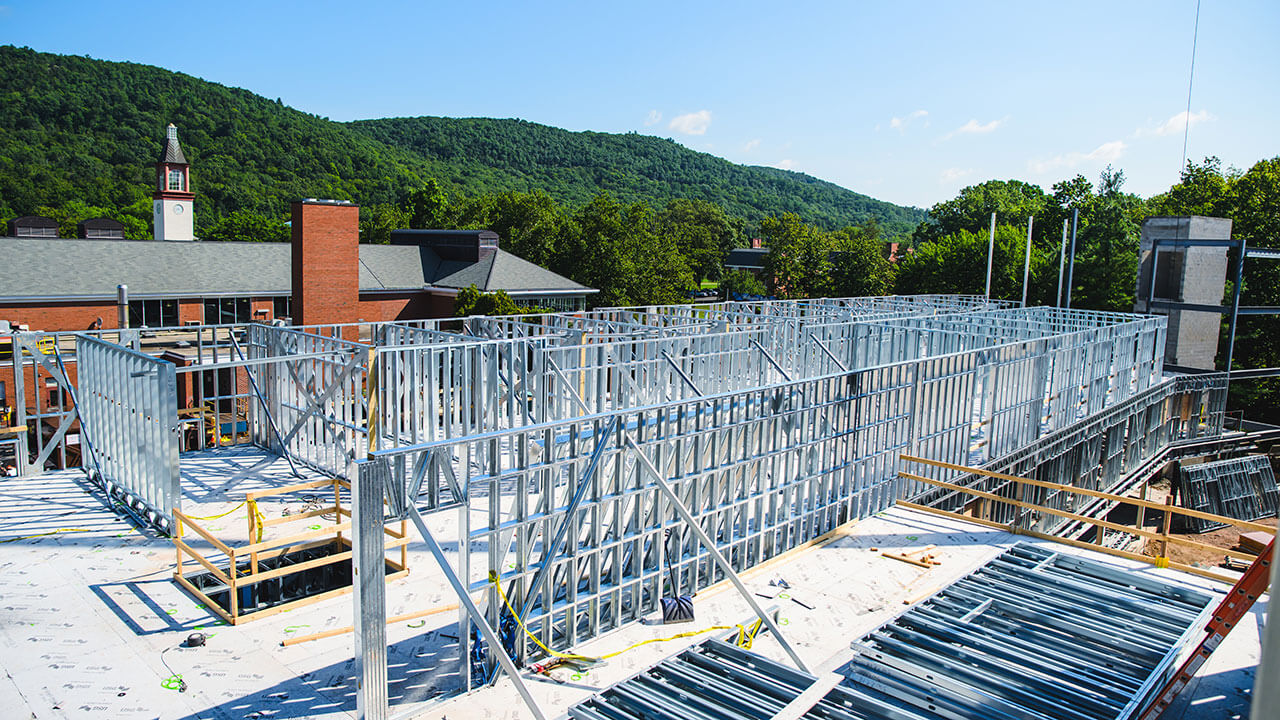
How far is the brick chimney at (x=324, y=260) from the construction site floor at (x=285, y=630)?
2089 centimetres

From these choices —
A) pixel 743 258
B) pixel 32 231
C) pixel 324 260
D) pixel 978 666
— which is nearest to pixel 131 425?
pixel 978 666

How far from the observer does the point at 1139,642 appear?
830 cm

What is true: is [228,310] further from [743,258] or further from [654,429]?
[743,258]

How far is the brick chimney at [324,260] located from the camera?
32.5 metres

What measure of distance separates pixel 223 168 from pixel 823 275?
199 feet

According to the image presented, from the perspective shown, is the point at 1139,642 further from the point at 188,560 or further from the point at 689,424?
the point at 188,560

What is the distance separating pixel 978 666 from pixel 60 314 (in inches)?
1416

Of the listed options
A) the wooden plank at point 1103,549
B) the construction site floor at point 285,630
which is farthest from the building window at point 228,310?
the wooden plank at point 1103,549

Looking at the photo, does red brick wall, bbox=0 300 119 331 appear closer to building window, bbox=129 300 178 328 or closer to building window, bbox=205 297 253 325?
building window, bbox=129 300 178 328

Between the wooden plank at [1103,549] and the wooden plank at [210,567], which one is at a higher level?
the wooden plank at [210,567]

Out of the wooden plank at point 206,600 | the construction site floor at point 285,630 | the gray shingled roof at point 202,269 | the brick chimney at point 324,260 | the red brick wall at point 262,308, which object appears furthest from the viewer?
the red brick wall at point 262,308

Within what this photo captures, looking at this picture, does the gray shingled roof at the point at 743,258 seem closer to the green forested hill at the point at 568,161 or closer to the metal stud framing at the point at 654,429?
the green forested hill at the point at 568,161

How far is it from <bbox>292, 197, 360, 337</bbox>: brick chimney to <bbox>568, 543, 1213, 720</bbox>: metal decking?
27662mm

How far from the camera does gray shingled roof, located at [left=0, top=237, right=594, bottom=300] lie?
108 ft
